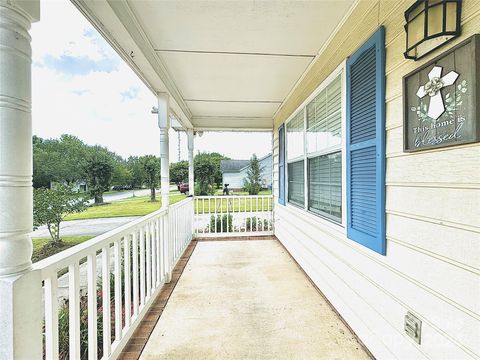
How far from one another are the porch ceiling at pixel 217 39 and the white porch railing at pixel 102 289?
158 centimetres

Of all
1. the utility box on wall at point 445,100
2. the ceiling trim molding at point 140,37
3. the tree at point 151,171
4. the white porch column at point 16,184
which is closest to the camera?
the white porch column at point 16,184

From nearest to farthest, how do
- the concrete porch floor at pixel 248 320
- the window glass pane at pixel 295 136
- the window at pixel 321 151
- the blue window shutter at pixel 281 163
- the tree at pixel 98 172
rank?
the tree at pixel 98 172
the concrete porch floor at pixel 248 320
the window at pixel 321 151
the window glass pane at pixel 295 136
the blue window shutter at pixel 281 163

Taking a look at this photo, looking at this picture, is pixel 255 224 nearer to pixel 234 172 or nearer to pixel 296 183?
pixel 296 183

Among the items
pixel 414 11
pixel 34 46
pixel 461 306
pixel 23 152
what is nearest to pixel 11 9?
pixel 34 46

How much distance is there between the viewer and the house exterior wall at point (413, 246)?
3.67 feet

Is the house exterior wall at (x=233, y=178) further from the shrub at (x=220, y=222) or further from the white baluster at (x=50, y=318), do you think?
the white baluster at (x=50, y=318)

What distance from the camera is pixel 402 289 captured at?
1547 millimetres

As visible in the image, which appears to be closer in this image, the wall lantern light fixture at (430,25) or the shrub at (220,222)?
the wall lantern light fixture at (430,25)

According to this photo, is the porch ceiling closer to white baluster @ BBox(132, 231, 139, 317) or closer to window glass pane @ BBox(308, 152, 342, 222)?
window glass pane @ BBox(308, 152, 342, 222)

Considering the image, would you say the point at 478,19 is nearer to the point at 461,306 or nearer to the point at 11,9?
the point at 461,306

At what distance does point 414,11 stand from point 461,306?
151 cm

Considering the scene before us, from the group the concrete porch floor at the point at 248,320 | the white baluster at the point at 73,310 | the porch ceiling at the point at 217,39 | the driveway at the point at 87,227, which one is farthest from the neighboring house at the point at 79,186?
the concrete porch floor at the point at 248,320

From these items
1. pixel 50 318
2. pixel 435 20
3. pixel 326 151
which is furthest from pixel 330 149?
pixel 50 318

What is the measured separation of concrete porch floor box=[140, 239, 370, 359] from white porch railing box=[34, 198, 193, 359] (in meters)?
0.30
